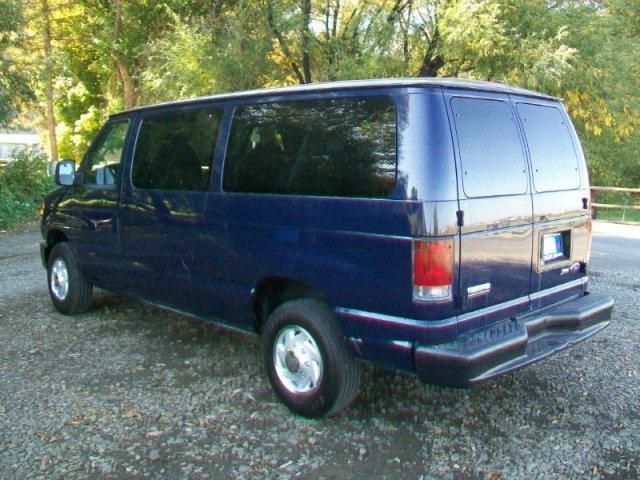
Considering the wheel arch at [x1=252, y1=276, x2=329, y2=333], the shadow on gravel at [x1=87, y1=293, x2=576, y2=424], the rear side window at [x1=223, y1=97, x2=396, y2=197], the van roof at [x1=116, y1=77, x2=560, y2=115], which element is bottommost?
the shadow on gravel at [x1=87, y1=293, x2=576, y2=424]

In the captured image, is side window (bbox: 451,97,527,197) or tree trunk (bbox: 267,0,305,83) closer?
side window (bbox: 451,97,527,197)

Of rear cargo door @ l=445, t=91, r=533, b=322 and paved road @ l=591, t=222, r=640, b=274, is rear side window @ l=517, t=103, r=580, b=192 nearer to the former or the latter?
rear cargo door @ l=445, t=91, r=533, b=322

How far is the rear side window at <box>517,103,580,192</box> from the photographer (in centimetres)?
405

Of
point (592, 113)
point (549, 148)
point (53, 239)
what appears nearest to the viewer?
point (549, 148)

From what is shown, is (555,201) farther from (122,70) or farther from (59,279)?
(122,70)

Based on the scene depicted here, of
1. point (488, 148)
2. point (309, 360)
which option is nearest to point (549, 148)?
point (488, 148)

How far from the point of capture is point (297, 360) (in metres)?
3.97

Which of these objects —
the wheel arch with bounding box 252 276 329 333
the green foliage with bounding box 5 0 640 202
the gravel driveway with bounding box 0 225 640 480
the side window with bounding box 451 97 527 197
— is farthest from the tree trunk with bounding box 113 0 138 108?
the side window with bounding box 451 97 527 197

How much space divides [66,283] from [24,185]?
11.0m

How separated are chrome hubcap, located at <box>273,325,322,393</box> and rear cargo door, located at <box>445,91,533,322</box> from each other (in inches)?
38.4

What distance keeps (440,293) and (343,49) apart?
14.1m

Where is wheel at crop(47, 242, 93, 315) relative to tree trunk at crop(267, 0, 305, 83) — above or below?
below

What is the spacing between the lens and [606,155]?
2328cm

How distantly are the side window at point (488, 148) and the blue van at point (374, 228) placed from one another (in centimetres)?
1
